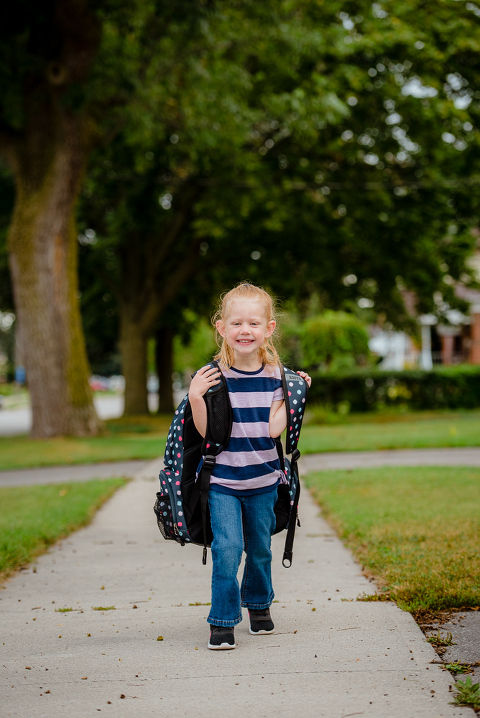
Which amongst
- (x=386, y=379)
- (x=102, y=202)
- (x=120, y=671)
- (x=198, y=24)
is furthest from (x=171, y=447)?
(x=102, y=202)

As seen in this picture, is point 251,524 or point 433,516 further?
point 433,516

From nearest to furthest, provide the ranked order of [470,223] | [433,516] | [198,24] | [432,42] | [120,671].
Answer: [120,671], [433,516], [198,24], [432,42], [470,223]

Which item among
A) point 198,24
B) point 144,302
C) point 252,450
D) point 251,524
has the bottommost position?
point 251,524

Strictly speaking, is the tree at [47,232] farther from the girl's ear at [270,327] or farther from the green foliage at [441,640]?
the green foliage at [441,640]

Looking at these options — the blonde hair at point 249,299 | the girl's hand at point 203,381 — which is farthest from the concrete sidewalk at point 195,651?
the blonde hair at point 249,299

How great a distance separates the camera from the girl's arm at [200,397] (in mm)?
3670

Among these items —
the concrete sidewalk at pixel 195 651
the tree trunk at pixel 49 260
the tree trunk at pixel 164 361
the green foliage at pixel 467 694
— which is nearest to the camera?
the green foliage at pixel 467 694

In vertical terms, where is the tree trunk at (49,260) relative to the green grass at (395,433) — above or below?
above

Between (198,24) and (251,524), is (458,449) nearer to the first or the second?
(198,24)

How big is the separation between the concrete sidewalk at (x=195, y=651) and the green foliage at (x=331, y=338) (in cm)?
1781

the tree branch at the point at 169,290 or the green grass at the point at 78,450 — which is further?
the tree branch at the point at 169,290

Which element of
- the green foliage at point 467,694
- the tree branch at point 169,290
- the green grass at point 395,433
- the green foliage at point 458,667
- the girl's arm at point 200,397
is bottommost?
the green grass at point 395,433

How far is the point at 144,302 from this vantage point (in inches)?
937

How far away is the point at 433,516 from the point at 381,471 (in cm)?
325
